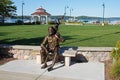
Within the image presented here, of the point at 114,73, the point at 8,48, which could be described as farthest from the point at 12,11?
the point at 114,73

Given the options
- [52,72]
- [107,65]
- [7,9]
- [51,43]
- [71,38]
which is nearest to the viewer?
[52,72]

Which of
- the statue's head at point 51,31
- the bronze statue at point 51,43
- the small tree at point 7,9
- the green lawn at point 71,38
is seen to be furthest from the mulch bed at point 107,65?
the small tree at point 7,9

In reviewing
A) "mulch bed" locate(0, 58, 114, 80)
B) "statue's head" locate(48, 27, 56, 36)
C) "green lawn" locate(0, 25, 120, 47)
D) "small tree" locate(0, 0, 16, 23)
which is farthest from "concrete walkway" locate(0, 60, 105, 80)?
"small tree" locate(0, 0, 16, 23)

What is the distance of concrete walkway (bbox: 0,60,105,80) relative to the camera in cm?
743

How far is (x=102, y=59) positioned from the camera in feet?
31.7

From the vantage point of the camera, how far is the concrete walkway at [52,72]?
292 inches

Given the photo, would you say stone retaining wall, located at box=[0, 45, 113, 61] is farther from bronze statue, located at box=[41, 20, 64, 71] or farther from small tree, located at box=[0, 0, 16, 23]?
small tree, located at box=[0, 0, 16, 23]

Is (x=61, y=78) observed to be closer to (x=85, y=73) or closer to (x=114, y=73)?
(x=85, y=73)

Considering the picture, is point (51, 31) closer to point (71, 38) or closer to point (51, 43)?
point (51, 43)

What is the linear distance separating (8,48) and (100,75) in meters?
4.08

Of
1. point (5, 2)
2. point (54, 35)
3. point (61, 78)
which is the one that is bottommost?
point (61, 78)

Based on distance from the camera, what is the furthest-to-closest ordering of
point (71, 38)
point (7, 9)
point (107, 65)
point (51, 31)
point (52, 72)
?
point (7, 9) < point (71, 38) < point (107, 65) < point (51, 31) < point (52, 72)

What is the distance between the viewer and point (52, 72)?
7988 mm

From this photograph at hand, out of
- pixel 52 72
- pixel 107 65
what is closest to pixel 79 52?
pixel 107 65
